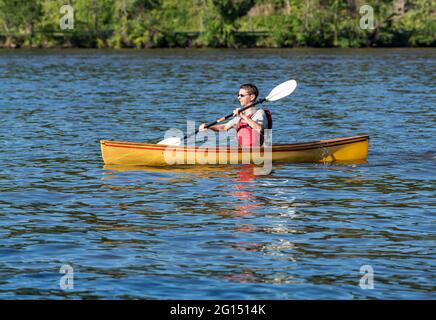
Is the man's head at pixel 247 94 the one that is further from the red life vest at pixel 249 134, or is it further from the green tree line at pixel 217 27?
the green tree line at pixel 217 27

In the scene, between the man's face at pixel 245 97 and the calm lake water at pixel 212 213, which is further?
the man's face at pixel 245 97

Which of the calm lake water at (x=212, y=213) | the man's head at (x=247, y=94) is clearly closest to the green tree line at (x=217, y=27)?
the calm lake water at (x=212, y=213)

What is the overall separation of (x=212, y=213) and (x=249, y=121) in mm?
3780

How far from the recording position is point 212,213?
42.3 feet

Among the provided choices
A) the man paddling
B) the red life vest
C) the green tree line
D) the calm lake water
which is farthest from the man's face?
the green tree line

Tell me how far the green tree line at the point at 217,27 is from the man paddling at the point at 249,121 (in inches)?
2483

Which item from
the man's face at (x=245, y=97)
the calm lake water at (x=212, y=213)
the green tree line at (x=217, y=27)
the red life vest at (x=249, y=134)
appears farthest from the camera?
the green tree line at (x=217, y=27)

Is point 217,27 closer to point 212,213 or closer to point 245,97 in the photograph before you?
point 245,97

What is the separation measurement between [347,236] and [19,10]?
2992 inches

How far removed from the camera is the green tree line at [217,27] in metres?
80.0

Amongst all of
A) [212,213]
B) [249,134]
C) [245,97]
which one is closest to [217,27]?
[249,134]

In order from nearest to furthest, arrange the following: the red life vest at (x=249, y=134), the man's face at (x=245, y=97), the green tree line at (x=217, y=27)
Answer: the man's face at (x=245, y=97) → the red life vest at (x=249, y=134) → the green tree line at (x=217, y=27)
